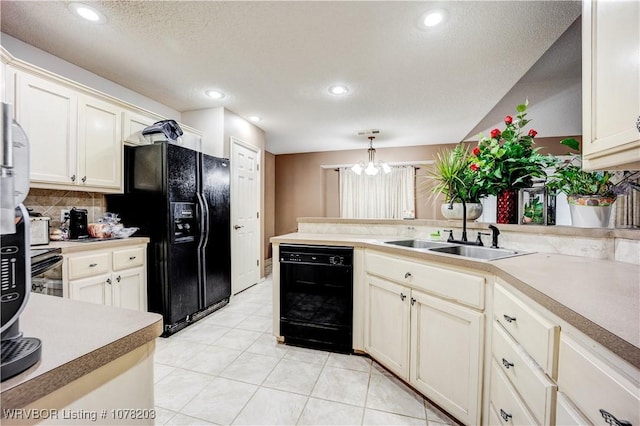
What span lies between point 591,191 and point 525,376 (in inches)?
44.1

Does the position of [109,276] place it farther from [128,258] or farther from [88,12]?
[88,12]

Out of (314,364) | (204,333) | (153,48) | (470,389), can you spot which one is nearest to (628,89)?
(470,389)

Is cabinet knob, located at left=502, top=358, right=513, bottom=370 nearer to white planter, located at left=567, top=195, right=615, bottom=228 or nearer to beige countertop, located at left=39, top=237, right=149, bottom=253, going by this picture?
white planter, located at left=567, top=195, right=615, bottom=228

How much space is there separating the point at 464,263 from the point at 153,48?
2654mm

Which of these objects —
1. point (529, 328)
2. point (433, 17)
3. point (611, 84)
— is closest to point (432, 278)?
point (529, 328)

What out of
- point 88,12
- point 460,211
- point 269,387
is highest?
point 88,12

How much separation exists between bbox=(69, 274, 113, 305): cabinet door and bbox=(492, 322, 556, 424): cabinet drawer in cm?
248

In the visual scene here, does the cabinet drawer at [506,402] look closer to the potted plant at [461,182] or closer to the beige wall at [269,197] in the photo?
the potted plant at [461,182]

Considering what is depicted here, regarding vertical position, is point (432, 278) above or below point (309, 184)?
below

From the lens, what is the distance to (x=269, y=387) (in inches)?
66.6

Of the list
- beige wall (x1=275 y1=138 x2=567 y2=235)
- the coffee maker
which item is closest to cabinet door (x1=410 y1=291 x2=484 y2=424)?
the coffee maker

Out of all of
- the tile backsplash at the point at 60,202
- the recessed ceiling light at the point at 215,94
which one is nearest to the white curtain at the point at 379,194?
the recessed ceiling light at the point at 215,94

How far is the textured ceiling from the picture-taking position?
5.61 feet

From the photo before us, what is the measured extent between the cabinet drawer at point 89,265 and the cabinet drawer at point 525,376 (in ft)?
8.31
